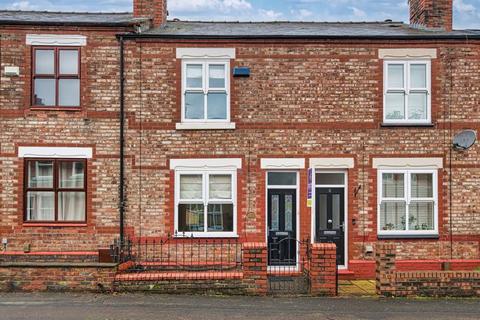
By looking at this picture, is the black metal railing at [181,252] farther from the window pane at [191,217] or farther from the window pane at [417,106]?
the window pane at [417,106]

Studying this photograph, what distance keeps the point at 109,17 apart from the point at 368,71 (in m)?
7.42

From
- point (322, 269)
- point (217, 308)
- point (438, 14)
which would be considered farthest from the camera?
point (438, 14)

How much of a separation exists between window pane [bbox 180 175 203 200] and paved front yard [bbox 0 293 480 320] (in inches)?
162

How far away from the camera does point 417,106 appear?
17047mm

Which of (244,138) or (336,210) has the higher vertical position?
(244,138)

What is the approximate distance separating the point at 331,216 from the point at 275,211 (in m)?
1.46

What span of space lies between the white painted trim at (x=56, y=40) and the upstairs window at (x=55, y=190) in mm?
2944

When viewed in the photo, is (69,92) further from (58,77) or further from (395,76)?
(395,76)

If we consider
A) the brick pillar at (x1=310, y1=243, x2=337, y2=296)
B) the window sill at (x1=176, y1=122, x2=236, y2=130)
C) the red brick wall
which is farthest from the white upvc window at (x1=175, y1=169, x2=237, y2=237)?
the brick pillar at (x1=310, y1=243, x2=337, y2=296)

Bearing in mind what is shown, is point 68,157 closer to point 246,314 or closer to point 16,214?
point 16,214

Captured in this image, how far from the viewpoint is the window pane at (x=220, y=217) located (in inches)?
664

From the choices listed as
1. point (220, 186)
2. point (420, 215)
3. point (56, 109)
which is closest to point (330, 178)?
point (420, 215)

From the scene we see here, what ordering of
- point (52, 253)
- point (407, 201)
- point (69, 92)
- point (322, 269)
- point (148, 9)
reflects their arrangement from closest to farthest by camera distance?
point (322, 269) → point (52, 253) → point (69, 92) → point (407, 201) → point (148, 9)

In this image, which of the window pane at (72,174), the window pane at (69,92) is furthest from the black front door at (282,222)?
the window pane at (69,92)
